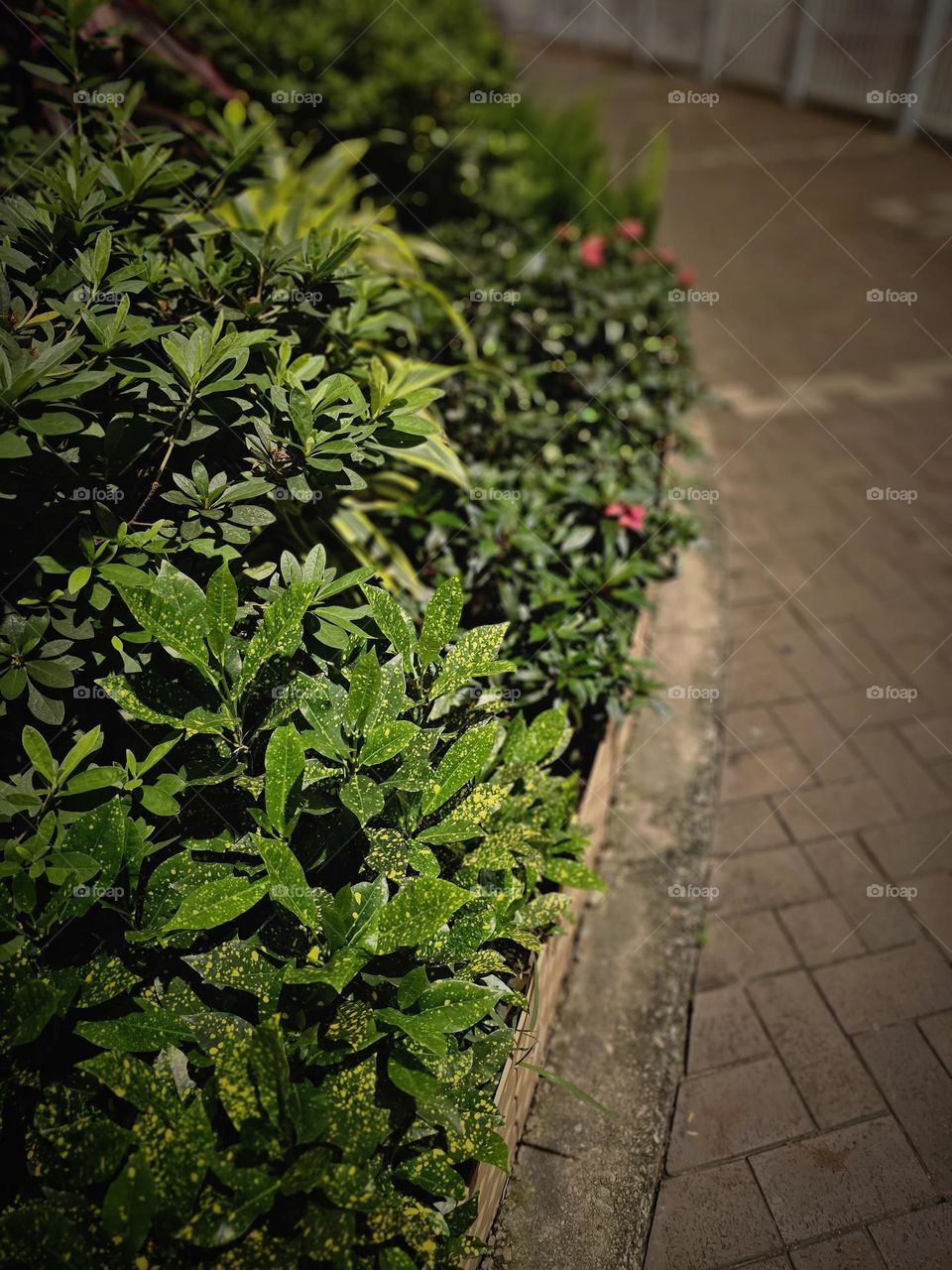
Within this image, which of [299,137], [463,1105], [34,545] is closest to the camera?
[463,1105]

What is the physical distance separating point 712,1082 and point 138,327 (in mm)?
2189

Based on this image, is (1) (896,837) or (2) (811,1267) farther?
(1) (896,837)

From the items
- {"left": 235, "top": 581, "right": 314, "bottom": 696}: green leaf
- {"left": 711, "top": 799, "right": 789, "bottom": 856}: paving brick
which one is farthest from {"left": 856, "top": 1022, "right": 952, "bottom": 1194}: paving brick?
{"left": 235, "top": 581, "right": 314, "bottom": 696}: green leaf

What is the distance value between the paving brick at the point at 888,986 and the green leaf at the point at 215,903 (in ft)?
5.50

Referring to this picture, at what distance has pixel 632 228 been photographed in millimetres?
3818

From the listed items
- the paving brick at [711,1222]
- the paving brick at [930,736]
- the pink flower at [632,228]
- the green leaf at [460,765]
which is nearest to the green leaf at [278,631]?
the green leaf at [460,765]

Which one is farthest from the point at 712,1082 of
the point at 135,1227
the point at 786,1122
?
the point at 135,1227

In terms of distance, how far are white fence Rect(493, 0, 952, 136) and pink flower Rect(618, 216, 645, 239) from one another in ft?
22.0

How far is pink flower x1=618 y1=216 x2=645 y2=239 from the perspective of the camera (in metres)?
3.75

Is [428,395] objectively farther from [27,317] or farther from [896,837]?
[896,837]

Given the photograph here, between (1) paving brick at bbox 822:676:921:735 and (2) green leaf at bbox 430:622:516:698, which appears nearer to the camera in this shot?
(2) green leaf at bbox 430:622:516:698

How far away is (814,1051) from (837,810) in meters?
0.83

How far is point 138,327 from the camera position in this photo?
5.14 feet

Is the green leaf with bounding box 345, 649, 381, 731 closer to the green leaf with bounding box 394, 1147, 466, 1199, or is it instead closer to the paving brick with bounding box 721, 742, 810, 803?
the green leaf with bounding box 394, 1147, 466, 1199
